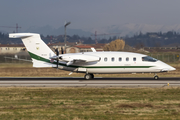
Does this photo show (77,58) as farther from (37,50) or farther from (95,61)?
(37,50)

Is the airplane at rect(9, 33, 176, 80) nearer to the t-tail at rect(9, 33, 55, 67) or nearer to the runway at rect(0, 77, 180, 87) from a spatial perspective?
the t-tail at rect(9, 33, 55, 67)

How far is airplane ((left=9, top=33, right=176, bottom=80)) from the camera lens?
A: 118 feet

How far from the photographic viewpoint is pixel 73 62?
1437 inches

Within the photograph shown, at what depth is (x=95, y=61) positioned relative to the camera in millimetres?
36656

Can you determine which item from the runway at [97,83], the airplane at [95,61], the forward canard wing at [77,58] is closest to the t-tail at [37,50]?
the airplane at [95,61]

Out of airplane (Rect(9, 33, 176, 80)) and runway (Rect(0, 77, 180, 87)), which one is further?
airplane (Rect(9, 33, 176, 80))

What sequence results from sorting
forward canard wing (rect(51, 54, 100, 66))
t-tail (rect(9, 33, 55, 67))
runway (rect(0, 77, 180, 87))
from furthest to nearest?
t-tail (rect(9, 33, 55, 67)), forward canard wing (rect(51, 54, 100, 66)), runway (rect(0, 77, 180, 87))

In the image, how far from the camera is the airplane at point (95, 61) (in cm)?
3606

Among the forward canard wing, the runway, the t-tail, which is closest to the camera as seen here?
the runway

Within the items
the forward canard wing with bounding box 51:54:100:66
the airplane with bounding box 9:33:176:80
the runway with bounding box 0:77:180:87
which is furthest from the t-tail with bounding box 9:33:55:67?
the runway with bounding box 0:77:180:87

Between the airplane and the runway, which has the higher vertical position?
the airplane

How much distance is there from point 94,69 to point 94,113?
21274 mm

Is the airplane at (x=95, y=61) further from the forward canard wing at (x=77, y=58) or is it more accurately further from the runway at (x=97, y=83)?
the runway at (x=97, y=83)

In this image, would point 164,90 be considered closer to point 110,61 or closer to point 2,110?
point 110,61
